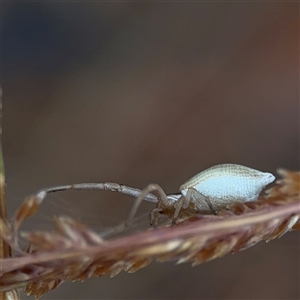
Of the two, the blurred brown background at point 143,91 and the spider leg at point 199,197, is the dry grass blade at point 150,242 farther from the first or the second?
the blurred brown background at point 143,91

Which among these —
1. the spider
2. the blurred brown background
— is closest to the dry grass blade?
the spider

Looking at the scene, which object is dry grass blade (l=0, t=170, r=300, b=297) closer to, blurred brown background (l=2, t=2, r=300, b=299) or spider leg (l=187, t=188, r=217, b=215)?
spider leg (l=187, t=188, r=217, b=215)

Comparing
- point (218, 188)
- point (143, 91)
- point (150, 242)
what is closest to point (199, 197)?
point (218, 188)

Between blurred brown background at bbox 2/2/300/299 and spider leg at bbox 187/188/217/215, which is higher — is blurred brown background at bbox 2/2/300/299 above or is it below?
above

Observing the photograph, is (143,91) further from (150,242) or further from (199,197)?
(150,242)

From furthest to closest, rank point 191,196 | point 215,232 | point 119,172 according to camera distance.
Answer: point 119,172
point 191,196
point 215,232

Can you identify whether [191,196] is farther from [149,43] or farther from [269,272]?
[149,43]

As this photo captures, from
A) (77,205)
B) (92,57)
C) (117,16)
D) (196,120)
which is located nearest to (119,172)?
(77,205)
